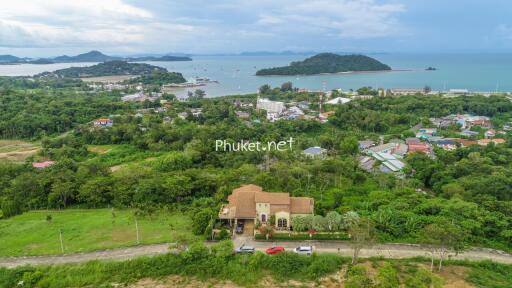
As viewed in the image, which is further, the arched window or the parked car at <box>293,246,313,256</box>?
the arched window

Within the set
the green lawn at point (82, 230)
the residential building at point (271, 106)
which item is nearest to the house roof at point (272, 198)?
the green lawn at point (82, 230)

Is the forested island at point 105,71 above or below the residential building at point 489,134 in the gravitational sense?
above

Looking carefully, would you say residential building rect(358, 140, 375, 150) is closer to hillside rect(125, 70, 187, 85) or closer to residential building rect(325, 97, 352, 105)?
residential building rect(325, 97, 352, 105)

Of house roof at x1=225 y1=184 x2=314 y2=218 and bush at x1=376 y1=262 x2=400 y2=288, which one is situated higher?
house roof at x1=225 y1=184 x2=314 y2=218

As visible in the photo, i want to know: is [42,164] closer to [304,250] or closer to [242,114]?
[304,250]

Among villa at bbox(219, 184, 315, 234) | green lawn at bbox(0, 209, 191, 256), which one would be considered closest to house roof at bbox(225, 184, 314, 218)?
villa at bbox(219, 184, 315, 234)

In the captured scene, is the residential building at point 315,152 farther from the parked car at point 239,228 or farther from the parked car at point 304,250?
the parked car at point 304,250

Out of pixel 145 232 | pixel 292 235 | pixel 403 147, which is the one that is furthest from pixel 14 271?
pixel 403 147

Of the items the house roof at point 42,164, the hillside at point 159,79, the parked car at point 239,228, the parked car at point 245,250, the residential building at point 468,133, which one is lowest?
the parked car at point 245,250

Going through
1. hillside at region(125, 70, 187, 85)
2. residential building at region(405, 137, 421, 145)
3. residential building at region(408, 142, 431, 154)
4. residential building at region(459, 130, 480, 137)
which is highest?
hillside at region(125, 70, 187, 85)
